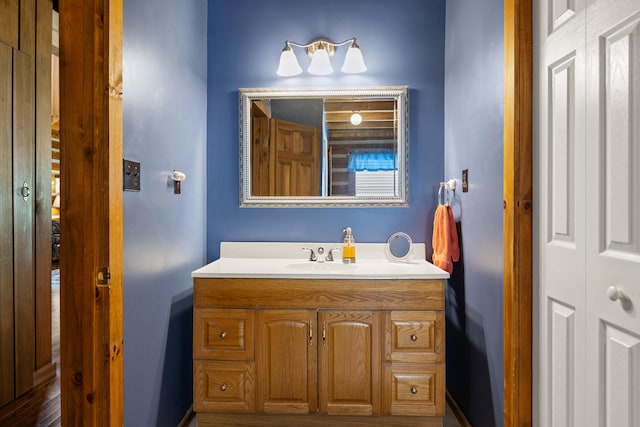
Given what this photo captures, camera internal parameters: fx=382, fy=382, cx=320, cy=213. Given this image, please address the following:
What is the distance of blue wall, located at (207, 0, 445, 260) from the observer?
7.37ft

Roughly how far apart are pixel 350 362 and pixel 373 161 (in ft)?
3.69

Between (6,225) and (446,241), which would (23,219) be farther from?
(446,241)

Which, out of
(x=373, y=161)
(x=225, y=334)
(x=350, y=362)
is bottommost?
(x=350, y=362)

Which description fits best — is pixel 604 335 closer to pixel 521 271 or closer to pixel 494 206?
pixel 521 271

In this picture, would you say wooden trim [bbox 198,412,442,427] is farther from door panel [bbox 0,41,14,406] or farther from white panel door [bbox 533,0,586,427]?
door panel [bbox 0,41,14,406]

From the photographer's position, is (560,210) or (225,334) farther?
(225,334)

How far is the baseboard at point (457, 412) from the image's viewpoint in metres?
1.88

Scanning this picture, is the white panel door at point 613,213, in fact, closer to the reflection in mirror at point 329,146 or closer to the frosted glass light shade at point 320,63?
the reflection in mirror at point 329,146

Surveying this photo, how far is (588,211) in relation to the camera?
1.05 metres

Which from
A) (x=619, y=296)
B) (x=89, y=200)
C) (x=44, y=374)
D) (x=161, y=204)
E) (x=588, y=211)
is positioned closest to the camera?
(x=619, y=296)

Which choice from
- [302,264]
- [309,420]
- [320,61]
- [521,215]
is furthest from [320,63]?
[309,420]

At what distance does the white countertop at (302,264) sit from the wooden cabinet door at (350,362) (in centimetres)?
21

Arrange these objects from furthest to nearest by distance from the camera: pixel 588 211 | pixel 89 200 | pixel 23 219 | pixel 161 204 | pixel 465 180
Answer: pixel 23 219 < pixel 465 180 < pixel 161 204 < pixel 89 200 < pixel 588 211

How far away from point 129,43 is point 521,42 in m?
1.37
